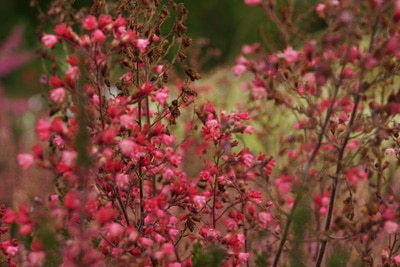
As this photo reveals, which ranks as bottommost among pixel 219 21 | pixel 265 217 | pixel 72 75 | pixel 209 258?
pixel 209 258

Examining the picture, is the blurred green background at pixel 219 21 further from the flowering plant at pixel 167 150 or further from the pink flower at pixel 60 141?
the pink flower at pixel 60 141

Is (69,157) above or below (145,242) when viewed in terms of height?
above

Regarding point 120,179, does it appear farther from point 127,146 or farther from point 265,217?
point 265,217

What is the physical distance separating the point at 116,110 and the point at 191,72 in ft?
1.21

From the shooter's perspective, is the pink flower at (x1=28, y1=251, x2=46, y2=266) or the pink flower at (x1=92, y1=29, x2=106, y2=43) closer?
the pink flower at (x1=28, y1=251, x2=46, y2=266)

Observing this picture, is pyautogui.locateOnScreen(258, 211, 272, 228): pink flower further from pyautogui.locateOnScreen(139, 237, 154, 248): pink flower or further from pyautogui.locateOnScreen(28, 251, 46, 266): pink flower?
pyautogui.locateOnScreen(28, 251, 46, 266): pink flower

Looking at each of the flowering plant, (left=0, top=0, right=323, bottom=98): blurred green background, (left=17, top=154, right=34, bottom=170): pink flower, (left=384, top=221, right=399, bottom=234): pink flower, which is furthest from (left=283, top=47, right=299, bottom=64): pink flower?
(left=0, top=0, right=323, bottom=98): blurred green background

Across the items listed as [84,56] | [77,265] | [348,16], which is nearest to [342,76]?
[348,16]

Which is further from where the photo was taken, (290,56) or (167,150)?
(167,150)

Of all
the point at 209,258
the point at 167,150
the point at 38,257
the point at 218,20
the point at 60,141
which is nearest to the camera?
the point at 38,257

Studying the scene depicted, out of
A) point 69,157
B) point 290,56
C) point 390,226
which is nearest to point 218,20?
point 290,56

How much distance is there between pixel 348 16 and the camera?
145 cm

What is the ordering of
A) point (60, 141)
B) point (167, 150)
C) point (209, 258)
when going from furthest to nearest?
point (167, 150) → point (60, 141) → point (209, 258)

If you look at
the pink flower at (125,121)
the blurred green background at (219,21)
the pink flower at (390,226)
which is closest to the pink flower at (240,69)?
the pink flower at (125,121)
